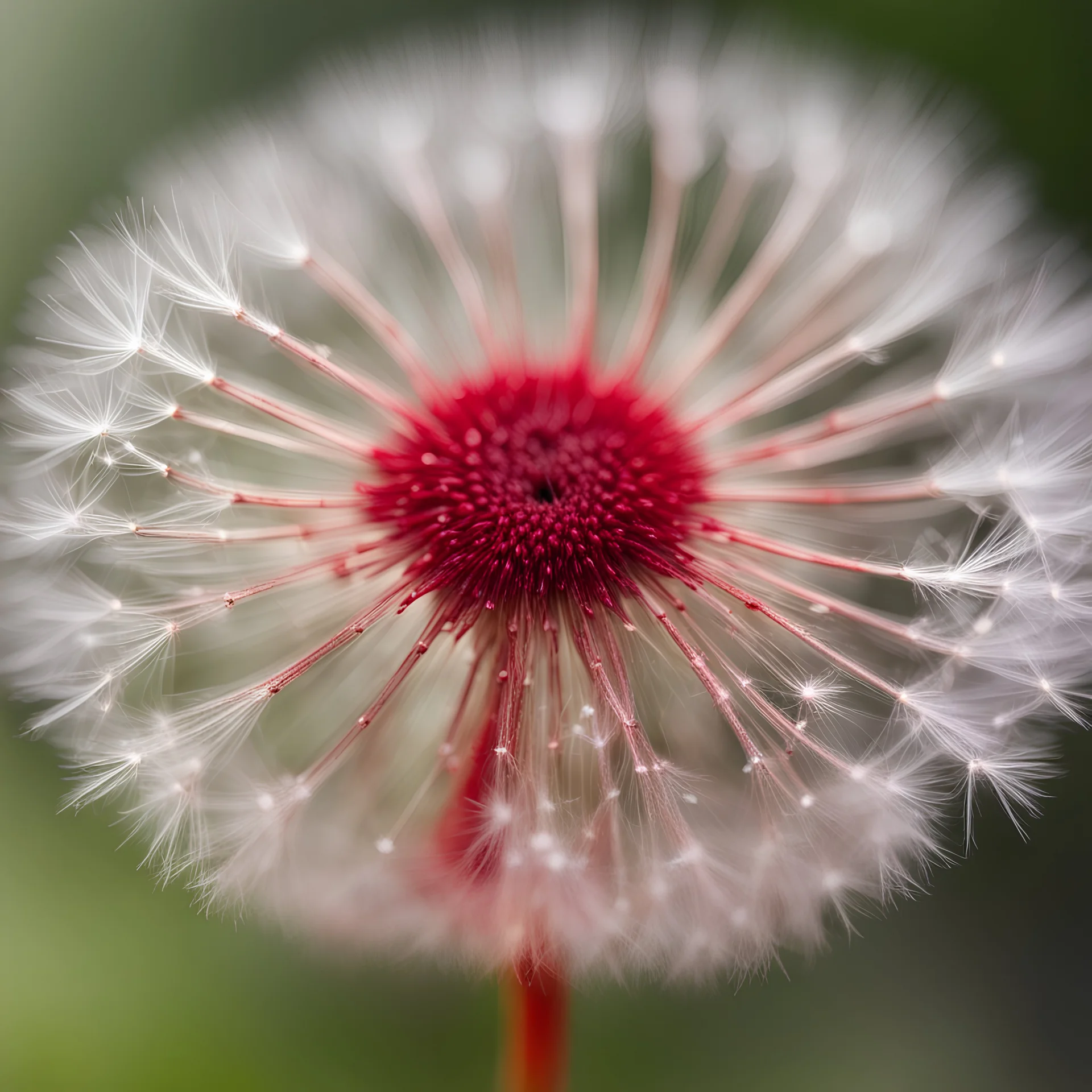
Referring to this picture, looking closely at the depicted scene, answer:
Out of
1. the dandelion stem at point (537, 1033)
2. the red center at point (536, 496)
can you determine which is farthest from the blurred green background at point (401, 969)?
the red center at point (536, 496)

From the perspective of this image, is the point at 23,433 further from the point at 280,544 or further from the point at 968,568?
the point at 968,568

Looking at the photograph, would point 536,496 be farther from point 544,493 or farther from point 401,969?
point 401,969

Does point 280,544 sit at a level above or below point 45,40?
below

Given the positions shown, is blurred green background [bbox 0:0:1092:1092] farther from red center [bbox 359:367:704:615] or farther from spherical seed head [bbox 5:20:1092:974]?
red center [bbox 359:367:704:615]

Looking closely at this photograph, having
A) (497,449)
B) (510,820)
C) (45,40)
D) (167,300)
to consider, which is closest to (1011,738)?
(510,820)

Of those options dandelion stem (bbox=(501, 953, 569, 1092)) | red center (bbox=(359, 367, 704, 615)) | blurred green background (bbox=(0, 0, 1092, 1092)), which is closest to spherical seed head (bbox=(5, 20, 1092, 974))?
red center (bbox=(359, 367, 704, 615))

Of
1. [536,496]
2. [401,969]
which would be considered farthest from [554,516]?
[401,969]
